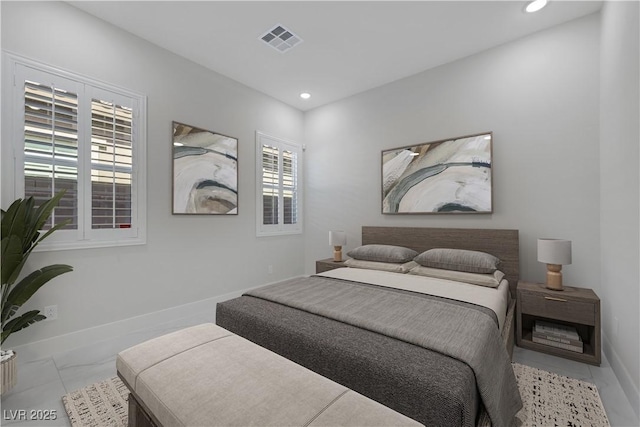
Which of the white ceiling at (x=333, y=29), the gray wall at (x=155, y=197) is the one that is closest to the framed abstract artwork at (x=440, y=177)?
the white ceiling at (x=333, y=29)

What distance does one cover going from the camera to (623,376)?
1.80 meters

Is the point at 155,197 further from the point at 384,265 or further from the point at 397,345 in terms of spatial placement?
the point at 397,345

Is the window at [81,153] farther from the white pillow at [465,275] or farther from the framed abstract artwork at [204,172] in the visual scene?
the white pillow at [465,275]

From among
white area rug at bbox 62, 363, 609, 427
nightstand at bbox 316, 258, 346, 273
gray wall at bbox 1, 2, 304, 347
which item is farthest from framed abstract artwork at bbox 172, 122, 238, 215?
white area rug at bbox 62, 363, 609, 427

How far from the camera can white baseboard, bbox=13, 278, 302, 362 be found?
2.19m

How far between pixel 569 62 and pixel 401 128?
168 cm

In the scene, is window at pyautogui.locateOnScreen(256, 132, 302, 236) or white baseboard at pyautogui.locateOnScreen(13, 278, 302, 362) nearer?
white baseboard at pyautogui.locateOnScreen(13, 278, 302, 362)

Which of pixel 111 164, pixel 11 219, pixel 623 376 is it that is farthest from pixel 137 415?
pixel 623 376

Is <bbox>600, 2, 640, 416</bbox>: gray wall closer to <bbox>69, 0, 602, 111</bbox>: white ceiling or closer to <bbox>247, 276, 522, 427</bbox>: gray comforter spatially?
<bbox>69, 0, 602, 111</bbox>: white ceiling

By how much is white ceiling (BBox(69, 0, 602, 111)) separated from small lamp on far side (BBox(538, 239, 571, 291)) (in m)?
2.06

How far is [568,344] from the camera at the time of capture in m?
2.18

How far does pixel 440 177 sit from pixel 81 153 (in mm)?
3578

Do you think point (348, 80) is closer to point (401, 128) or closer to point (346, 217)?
point (401, 128)

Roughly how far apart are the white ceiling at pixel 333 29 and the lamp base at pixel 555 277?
2267mm
